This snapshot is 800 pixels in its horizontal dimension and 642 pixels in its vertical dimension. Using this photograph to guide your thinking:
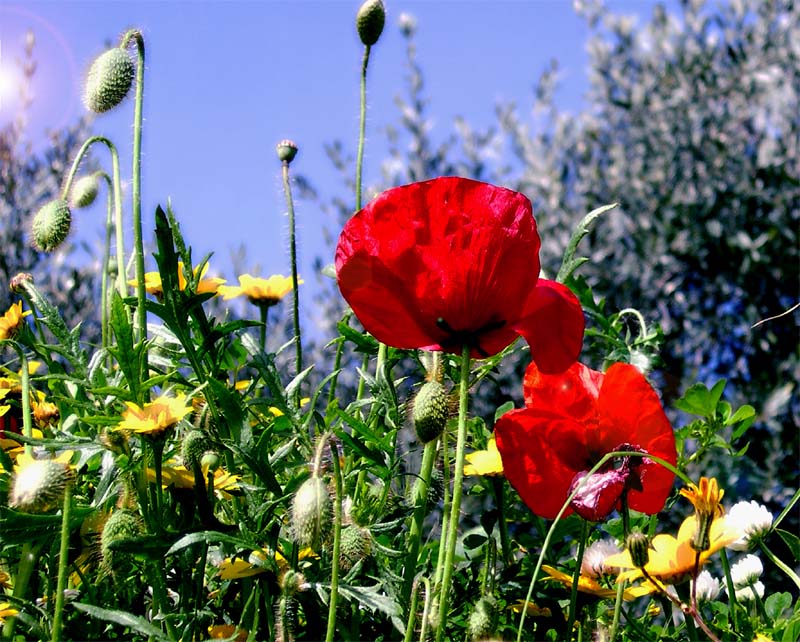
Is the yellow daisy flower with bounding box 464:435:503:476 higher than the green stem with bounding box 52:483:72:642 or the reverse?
higher

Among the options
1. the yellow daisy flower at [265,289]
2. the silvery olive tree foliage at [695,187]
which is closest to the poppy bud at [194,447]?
the yellow daisy flower at [265,289]

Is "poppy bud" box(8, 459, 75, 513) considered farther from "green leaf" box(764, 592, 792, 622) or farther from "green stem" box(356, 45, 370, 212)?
"green leaf" box(764, 592, 792, 622)

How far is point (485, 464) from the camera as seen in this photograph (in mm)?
952

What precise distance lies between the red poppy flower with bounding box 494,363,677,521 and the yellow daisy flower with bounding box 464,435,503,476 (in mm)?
123

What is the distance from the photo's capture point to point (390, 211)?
0.74m

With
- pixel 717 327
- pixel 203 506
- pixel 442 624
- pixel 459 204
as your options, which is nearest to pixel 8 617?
pixel 203 506

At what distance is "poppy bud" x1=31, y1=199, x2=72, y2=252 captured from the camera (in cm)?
99

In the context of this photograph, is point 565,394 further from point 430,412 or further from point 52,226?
point 52,226

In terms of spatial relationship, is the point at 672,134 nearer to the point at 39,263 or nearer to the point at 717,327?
the point at 717,327

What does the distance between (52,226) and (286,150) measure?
25 centimetres

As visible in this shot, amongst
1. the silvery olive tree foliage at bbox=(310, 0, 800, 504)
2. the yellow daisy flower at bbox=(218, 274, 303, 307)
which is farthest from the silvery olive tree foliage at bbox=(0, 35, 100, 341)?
the yellow daisy flower at bbox=(218, 274, 303, 307)

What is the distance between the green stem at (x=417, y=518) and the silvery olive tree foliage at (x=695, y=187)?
110 inches

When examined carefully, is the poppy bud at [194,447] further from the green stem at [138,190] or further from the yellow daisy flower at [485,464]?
the yellow daisy flower at [485,464]

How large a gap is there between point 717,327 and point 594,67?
1.22 m
